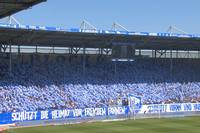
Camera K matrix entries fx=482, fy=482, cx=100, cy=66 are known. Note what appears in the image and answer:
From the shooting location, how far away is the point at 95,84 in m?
52.7

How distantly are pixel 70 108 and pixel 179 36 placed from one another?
15377 mm

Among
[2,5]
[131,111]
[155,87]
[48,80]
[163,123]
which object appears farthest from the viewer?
[155,87]

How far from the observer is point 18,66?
166ft

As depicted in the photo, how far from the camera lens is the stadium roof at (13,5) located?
42.2ft

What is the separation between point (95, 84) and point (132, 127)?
14207mm

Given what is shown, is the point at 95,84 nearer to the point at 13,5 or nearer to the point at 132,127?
the point at 132,127

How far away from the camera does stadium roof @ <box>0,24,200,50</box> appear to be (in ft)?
146

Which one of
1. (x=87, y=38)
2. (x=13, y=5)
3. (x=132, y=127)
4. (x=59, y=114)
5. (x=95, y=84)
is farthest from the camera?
(x=95, y=84)

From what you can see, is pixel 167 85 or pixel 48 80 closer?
pixel 48 80

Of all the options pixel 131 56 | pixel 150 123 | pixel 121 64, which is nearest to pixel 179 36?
pixel 131 56

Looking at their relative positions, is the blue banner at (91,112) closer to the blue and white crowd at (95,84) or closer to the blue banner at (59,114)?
the blue banner at (59,114)

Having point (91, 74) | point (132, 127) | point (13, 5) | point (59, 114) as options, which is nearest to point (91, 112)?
point (59, 114)

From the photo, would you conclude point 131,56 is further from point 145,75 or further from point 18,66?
point 18,66

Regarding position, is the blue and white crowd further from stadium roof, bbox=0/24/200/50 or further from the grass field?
the grass field
